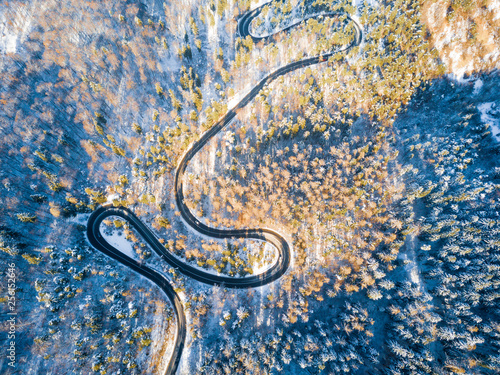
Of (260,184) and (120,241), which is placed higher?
(260,184)

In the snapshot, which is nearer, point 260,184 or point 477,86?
point 260,184

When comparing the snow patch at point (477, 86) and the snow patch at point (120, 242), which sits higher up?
the snow patch at point (477, 86)

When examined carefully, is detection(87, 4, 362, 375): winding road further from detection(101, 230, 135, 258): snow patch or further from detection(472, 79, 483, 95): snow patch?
detection(472, 79, 483, 95): snow patch

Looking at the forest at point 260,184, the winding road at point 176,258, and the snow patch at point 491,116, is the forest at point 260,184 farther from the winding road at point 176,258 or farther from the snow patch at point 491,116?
the winding road at point 176,258

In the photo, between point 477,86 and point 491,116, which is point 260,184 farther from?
point 477,86

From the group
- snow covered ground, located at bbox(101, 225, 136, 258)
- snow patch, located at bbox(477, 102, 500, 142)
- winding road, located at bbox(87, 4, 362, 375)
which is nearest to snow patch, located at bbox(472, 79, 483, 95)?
snow patch, located at bbox(477, 102, 500, 142)

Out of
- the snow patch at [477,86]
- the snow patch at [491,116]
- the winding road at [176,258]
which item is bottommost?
the winding road at [176,258]

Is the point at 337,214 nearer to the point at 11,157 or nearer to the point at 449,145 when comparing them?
the point at 449,145

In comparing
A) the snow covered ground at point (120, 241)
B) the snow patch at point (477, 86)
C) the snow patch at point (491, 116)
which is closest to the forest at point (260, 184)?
the snow patch at point (477, 86)

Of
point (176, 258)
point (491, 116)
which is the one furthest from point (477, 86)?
point (176, 258)
